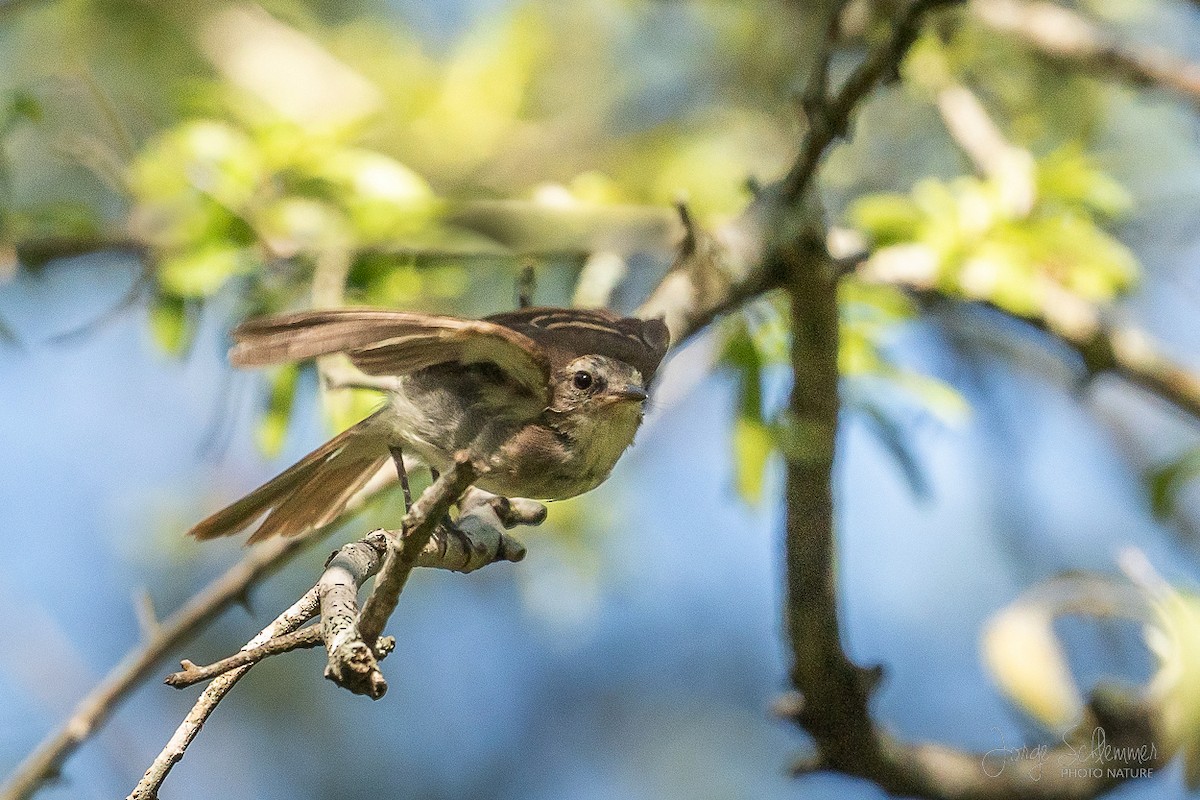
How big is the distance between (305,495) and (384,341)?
46.0 inches

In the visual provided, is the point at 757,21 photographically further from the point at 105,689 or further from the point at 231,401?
the point at 105,689

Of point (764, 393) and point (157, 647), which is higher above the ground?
point (764, 393)

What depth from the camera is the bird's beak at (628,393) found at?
331cm

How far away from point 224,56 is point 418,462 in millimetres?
3026

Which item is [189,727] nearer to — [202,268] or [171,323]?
[202,268]

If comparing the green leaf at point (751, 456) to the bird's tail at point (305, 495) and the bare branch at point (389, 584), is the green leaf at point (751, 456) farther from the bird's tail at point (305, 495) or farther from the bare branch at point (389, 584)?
the bare branch at point (389, 584)

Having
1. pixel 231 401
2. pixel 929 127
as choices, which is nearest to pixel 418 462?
pixel 231 401

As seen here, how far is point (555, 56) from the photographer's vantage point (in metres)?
7.00

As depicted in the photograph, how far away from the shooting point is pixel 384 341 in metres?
2.60

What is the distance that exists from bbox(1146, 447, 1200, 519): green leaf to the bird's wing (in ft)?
5.65

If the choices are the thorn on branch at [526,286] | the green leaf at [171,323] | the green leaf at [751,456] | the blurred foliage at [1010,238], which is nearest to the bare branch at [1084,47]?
the blurred foliage at [1010,238]

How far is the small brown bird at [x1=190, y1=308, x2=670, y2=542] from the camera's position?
301 cm

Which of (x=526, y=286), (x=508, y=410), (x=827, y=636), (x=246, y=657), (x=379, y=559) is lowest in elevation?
(x=246, y=657)

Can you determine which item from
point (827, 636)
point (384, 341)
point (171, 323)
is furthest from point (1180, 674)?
point (171, 323)
